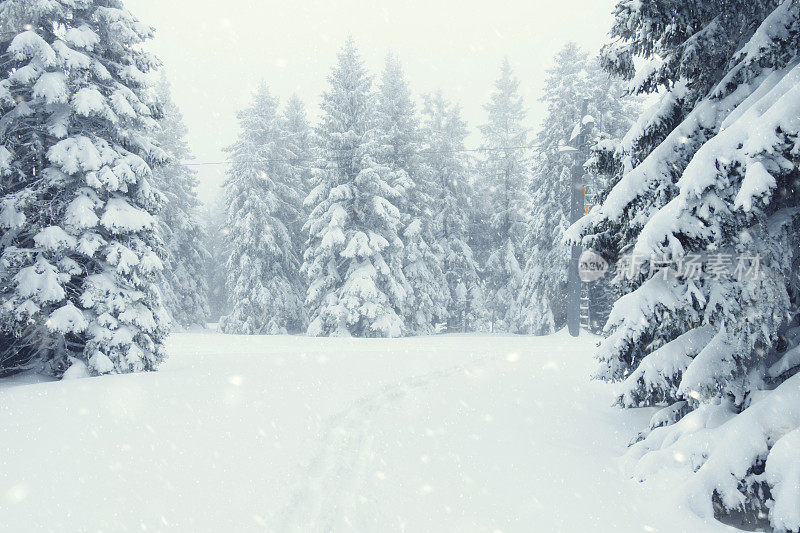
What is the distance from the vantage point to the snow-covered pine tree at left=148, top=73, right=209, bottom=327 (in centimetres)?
3378

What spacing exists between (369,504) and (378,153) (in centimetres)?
2372

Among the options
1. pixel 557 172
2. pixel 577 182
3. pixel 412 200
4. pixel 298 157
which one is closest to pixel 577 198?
pixel 577 182

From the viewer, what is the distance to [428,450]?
20.7 feet

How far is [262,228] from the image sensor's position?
30375mm

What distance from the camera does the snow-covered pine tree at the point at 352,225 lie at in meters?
24.2

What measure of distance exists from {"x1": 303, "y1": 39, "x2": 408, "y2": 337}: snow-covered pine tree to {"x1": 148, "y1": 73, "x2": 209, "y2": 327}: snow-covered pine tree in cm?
1293

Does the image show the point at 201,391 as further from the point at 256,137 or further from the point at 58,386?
the point at 256,137

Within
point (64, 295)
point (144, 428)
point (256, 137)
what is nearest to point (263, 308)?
point (256, 137)

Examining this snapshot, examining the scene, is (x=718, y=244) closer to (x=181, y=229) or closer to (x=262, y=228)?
(x=262, y=228)

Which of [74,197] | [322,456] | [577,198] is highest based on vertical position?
[577,198]

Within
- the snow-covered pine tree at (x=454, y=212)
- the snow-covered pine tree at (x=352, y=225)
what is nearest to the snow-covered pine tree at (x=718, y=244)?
the snow-covered pine tree at (x=352, y=225)

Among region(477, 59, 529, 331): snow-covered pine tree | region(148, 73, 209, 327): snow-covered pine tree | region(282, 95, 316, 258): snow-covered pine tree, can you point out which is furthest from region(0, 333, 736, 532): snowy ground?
region(148, 73, 209, 327): snow-covered pine tree

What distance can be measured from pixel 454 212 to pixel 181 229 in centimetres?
1885

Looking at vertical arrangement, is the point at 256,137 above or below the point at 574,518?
above
